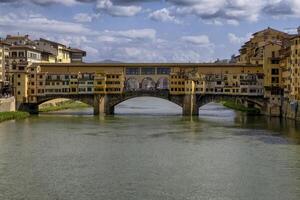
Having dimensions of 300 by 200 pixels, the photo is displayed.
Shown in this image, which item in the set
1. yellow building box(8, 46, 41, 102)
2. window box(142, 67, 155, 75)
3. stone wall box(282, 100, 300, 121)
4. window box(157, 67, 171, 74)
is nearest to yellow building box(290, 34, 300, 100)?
stone wall box(282, 100, 300, 121)

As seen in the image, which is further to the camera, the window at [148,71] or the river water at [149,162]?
the window at [148,71]

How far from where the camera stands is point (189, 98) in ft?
156

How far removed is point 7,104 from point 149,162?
78.9ft

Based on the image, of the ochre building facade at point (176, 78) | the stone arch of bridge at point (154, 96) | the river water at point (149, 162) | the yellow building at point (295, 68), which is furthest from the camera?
the stone arch of bridge at point (154, 96)

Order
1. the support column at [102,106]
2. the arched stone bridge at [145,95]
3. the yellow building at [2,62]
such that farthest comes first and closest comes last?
the yellow building at [2,62]
the support column at [102,106]
the arched stone bridge at [145,95]

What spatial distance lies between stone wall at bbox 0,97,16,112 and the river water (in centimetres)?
626

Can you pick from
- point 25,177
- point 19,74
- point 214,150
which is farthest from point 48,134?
point 19,74

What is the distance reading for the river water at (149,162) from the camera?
696 inches

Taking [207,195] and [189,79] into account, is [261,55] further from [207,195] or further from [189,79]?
[207,195]

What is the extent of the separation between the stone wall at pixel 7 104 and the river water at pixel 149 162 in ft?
20.5

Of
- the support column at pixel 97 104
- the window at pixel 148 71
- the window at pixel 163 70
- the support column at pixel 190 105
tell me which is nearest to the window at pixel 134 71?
the window at pixel 148 71

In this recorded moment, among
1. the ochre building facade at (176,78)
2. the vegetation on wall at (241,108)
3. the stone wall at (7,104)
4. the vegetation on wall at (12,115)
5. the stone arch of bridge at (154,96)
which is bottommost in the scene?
the vegetation on wall at (12,115)

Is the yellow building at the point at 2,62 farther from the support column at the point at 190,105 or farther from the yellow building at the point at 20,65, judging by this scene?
the support column at the point at 190,105

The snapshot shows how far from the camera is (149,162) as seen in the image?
2266 centimetres
